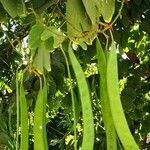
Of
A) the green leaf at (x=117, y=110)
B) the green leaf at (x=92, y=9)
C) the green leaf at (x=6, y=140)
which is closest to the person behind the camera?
the green leaf at (x=117, y=110)

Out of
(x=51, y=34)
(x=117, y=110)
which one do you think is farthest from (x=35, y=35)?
(x=117, y=110)

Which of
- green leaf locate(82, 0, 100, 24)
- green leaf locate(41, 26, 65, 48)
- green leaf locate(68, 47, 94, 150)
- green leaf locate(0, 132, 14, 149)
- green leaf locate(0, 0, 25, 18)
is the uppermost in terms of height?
green leaf locate(0, 0, 25, 18)

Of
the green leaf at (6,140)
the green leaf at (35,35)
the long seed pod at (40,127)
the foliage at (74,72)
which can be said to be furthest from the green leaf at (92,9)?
the green leaf at (6,140)

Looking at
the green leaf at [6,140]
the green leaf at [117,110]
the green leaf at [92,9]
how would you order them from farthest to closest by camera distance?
1. the green leaf at [6,140]
2. the green leaf at [92,9]
3. the green leaf at [117,110]

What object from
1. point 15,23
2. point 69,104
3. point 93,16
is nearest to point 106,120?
point 93,16

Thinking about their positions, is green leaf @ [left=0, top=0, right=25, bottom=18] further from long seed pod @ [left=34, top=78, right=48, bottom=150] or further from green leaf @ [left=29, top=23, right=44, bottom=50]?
long seed pod @ [left=34, top=78, right=48, bottom=150]

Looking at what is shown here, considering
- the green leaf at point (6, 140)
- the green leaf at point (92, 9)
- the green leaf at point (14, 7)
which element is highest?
the green leaf at point (14, 7)

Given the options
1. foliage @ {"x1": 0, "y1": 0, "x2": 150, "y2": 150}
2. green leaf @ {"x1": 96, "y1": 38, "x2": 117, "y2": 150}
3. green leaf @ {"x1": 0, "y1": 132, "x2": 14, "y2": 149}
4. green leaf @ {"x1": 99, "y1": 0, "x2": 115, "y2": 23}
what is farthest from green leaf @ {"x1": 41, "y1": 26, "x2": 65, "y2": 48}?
green leaf @ {"x1": 0, "y1": 132, "x2": 14, "y2": 149}

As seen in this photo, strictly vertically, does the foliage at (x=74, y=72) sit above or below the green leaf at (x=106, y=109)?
above

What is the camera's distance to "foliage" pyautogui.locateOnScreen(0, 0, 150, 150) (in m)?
0.81

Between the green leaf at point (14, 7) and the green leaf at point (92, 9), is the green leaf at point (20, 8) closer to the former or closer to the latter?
the green leaf at point (14, 7)

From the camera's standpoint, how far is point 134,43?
2521mm

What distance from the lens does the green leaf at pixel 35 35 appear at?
3.55 feet

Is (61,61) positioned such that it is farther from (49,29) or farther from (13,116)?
(49,29)
